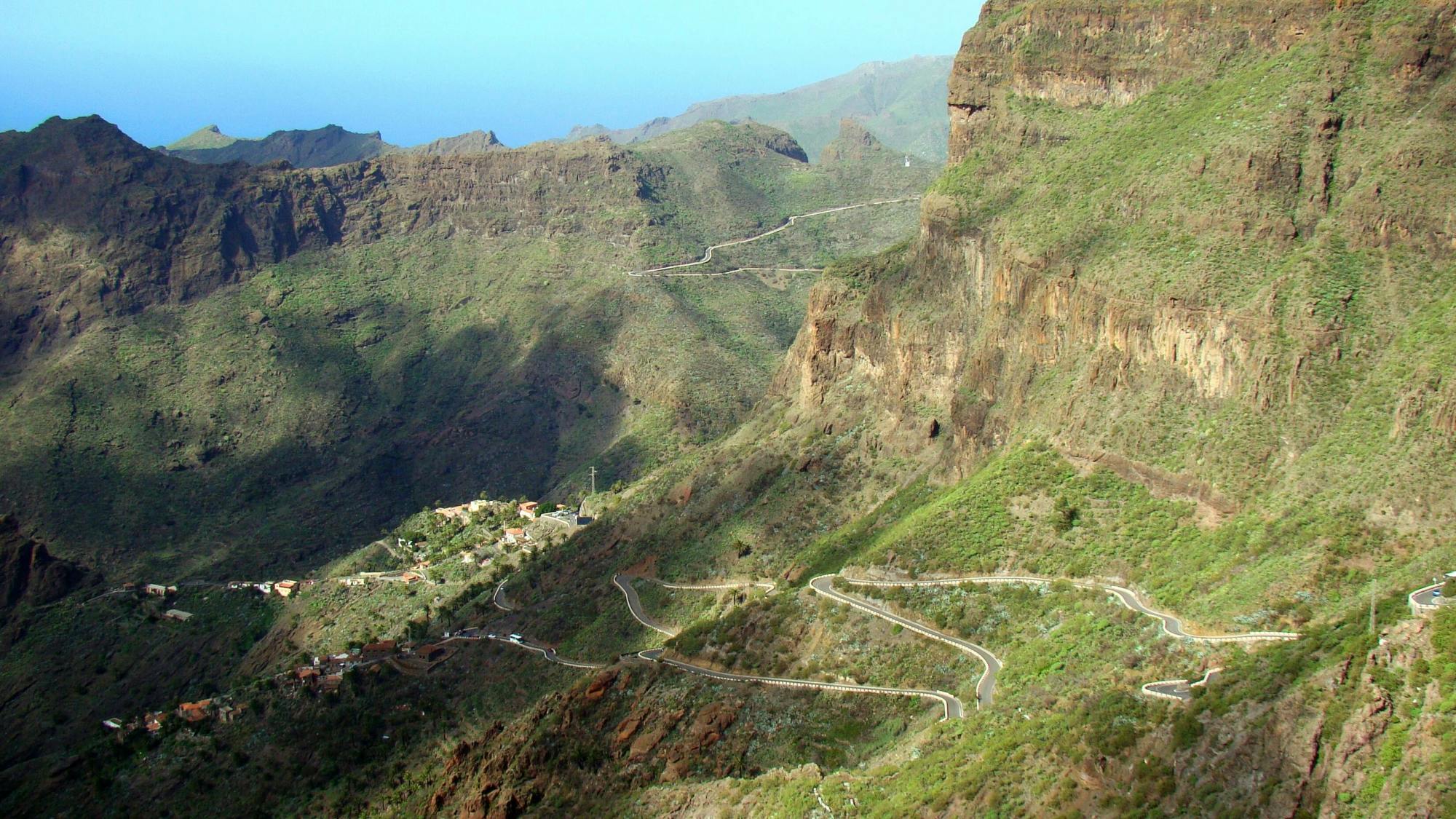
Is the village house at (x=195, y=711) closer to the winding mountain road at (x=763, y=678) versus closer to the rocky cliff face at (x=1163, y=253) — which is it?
the winding mountain road at (x=763, y=678)

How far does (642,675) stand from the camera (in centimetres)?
6369

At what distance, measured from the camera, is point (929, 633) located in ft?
200

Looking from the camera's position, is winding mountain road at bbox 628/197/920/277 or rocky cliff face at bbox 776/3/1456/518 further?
winding mountain road at bbox 628/197/920/277

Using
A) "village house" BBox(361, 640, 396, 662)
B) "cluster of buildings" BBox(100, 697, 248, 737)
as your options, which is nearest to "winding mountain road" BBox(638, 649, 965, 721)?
"village house" BBox(361, 640, 396, 662)

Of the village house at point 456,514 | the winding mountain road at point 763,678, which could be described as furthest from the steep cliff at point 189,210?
the winding mountain road at point 763,678

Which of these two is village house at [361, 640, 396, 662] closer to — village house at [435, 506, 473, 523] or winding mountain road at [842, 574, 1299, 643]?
winding mountain road at [842, 574, 1299, 643]

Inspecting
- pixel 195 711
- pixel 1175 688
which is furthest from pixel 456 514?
pixel 1175 688

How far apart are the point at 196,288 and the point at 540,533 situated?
7132cm

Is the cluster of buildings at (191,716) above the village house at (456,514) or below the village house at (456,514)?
above

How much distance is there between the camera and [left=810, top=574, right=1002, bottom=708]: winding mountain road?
178 ft

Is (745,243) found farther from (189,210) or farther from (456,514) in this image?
(456,514)

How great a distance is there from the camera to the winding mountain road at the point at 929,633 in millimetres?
54219

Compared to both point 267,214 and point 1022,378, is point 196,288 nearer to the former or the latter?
point 267,214

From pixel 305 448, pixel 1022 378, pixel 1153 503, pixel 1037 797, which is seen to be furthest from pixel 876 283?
pixel 305 448
